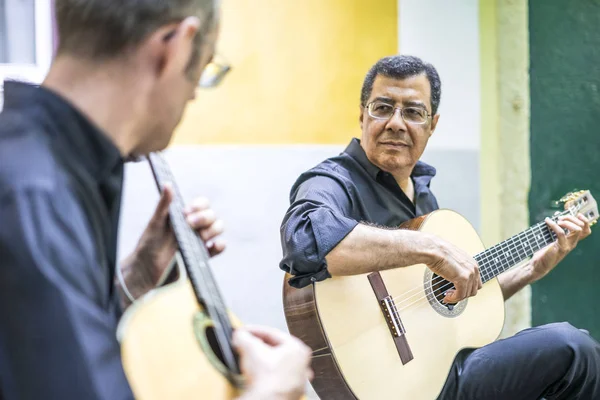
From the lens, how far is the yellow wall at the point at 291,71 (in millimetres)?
3012

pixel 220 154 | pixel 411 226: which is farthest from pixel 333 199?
pixel 220 154

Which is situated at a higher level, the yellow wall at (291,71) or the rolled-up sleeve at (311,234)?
the yellow wall at (291,71)

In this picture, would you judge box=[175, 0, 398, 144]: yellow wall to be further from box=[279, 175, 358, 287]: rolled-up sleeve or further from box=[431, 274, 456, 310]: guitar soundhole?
box=[431, 274, 456, 310]: guitar soundhole

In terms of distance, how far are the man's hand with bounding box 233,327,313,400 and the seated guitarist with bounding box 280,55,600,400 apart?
1014 mm

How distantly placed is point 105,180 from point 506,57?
10.4 ft

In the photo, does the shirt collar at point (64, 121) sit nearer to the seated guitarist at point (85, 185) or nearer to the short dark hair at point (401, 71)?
the seated guitarist at point (85, 185)

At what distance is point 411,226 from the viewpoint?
Answer: 245 cm

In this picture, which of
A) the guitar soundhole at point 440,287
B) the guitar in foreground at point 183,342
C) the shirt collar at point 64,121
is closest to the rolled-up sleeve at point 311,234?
the guitar soundhole at point 440,287

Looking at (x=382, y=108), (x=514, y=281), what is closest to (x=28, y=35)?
(x=382, y=108)

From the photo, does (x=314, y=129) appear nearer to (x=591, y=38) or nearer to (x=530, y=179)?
(x=530, y=179)

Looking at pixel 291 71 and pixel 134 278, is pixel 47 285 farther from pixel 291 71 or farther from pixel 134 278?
pixel 291 71

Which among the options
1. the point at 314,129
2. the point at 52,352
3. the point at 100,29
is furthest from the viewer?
the point at 314,129

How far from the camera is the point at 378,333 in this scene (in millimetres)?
2189

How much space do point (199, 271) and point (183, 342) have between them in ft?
0.44
